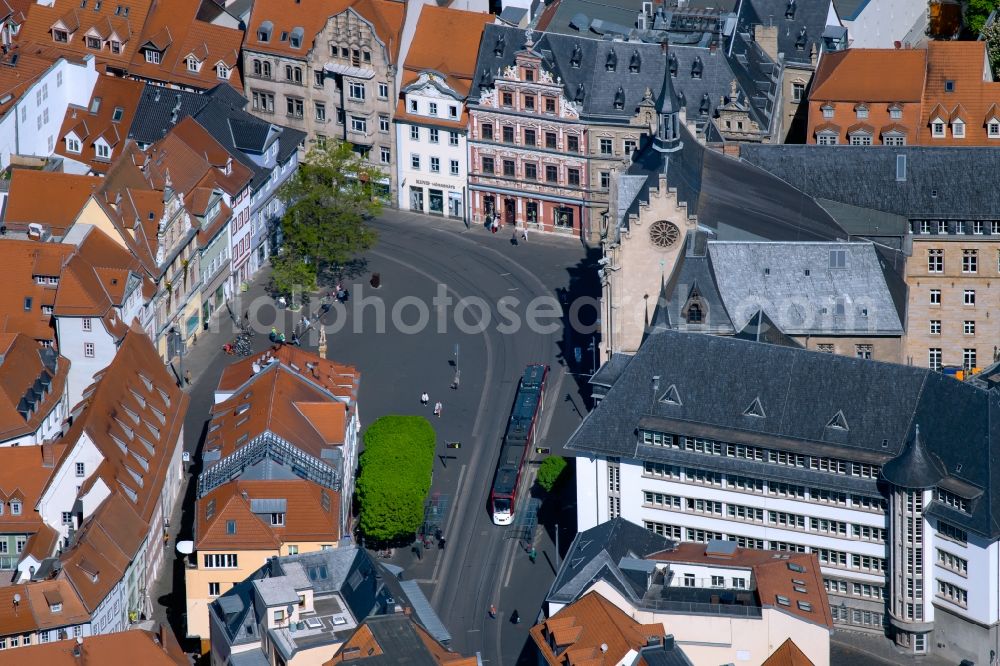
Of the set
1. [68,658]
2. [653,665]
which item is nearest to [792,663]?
[653,665]

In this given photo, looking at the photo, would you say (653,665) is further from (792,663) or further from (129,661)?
(129,661)

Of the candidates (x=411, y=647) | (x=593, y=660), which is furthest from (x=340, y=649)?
(x=593, y=660)

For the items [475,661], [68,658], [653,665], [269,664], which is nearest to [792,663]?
[653,665]

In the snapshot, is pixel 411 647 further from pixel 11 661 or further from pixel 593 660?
pixel 11 661

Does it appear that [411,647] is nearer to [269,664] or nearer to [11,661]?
[269,664]
